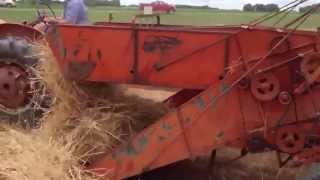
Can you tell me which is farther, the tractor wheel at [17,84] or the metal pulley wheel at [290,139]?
the tractor wheel at [17,84]

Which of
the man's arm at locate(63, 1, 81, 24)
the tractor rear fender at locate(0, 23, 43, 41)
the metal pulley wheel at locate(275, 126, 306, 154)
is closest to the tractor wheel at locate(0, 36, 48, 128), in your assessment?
the tractor rear fender at locate(0, 23, 43, 41)

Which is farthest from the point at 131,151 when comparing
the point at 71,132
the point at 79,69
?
the point at 79,69

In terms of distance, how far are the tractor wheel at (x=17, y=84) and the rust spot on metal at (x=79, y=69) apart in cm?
133

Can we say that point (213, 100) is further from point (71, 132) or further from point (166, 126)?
point (71, 132)

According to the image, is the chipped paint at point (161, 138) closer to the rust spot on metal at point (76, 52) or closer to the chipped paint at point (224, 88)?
the chipped paint at point (224, 88)

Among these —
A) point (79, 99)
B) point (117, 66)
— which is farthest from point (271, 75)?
point (79, 99)

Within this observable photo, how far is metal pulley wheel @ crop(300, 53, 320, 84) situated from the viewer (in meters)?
5.26

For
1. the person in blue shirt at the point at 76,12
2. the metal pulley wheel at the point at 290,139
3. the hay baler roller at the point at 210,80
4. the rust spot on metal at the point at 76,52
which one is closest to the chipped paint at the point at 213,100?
the hay baler roller at the point at 210,80

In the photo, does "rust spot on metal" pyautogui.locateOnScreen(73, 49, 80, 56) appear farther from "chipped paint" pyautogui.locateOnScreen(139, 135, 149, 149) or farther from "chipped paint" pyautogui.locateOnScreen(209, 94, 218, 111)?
"chipped paint" pyautogui.locateOnScreen(209, 94, 218, 111)

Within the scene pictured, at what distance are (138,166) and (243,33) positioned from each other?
1336mm

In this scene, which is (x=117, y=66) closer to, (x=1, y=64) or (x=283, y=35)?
(x=283, y=35)

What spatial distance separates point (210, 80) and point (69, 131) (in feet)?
4.22

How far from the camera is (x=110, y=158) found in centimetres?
578

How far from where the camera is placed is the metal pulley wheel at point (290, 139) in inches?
214
